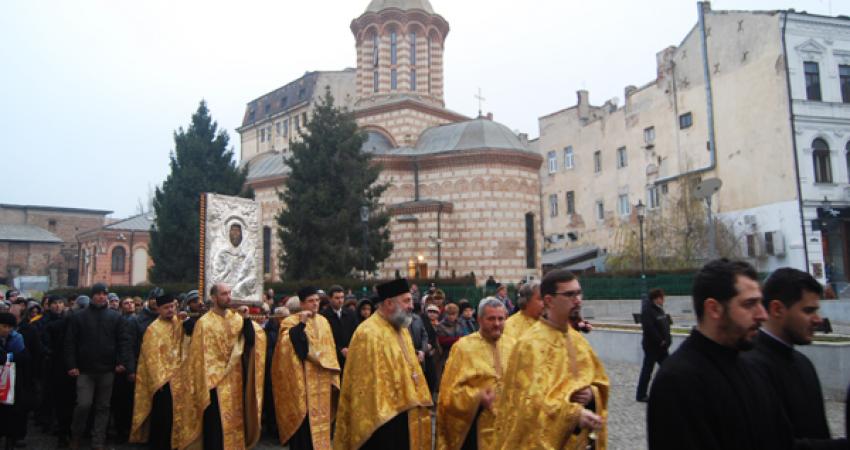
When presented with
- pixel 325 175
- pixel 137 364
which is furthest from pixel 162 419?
pixel 325 175

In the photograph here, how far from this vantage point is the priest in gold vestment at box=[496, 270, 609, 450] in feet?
13.0

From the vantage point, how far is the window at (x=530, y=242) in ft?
106

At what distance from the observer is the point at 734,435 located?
257 cm

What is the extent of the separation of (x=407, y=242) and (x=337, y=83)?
27.5 m

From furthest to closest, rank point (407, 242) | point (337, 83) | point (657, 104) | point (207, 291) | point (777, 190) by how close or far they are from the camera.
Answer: point (337, 83), point (657, 104), point (407, 242), point (777, 190), point (207, 291)

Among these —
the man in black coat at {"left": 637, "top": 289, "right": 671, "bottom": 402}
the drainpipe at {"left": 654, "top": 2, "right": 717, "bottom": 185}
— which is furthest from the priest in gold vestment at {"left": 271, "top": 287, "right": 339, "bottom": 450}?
the drainpipe at {"left": 654, "top": 2, "right": 717, "bottom": 185}

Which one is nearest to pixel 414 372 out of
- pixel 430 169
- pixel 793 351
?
pixel 793 351

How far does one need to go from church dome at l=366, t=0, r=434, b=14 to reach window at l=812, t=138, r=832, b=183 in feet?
69.1

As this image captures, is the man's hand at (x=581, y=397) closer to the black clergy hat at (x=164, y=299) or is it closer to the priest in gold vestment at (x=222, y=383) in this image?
the priest in gold vestment at (x=222, y=383)

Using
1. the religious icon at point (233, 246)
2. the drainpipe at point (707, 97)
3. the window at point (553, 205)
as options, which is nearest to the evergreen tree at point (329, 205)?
the religious icon at point (233, 246)

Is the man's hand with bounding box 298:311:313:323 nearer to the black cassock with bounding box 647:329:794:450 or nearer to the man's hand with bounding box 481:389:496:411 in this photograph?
the man's hand with bounding box 481:389:496:411

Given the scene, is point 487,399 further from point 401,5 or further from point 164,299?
point 401,5

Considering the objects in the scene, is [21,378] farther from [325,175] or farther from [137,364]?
[325,175]

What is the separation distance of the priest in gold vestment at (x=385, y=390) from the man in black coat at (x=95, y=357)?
4294 mm
